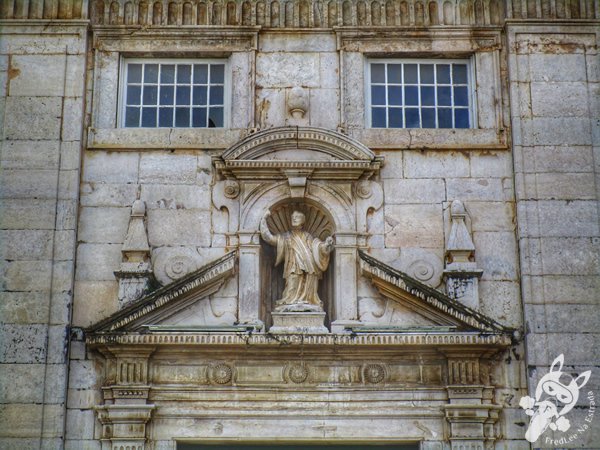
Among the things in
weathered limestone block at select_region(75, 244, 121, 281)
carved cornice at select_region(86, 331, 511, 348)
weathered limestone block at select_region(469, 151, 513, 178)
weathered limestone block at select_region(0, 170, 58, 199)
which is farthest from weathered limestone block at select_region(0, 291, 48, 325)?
weathered limestone block at select_region(469, 151, 513, 178)

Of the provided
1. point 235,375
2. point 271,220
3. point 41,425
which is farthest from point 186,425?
point 271,220

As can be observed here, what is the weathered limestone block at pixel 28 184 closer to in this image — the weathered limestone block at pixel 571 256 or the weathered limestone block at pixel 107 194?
the weathered limestone block at pixel 107 194

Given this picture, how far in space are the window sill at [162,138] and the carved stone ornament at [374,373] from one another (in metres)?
3.18

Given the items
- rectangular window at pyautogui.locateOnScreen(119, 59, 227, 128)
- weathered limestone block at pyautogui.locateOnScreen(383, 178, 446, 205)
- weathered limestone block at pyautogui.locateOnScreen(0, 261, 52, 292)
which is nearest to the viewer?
weathered limestone block at pyautogui.locateOnScreen(0, 261, 52, 292)

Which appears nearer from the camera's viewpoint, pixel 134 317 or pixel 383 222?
pixel 134 317

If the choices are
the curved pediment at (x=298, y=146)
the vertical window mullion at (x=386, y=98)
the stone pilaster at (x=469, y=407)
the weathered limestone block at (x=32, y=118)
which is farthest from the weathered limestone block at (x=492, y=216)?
the weathered limestone block at (x=32, y=118)

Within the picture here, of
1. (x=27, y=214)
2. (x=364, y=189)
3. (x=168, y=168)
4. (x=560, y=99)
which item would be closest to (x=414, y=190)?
(x=364, y=189)

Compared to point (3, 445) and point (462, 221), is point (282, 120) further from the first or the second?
point (3, 445)

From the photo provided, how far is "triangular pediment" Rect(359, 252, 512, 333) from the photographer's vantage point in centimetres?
1198

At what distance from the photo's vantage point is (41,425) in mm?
11703

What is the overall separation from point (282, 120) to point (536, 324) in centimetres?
391

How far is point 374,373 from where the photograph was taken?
39.4 ft

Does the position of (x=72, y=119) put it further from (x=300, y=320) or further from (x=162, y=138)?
(x=300, y=320)

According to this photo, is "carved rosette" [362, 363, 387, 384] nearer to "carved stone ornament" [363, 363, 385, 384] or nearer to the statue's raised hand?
"carved stone ornament" [363, 363, 385, 384]
